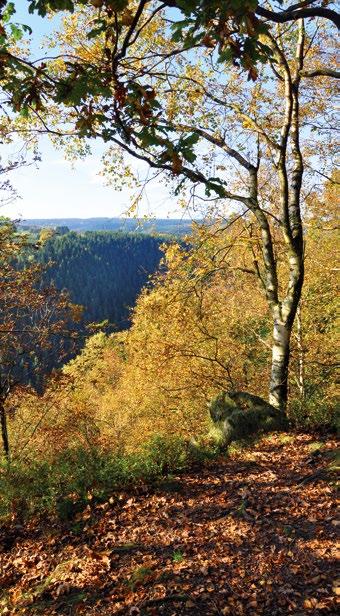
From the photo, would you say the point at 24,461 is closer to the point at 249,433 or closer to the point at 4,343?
the point at 4,343

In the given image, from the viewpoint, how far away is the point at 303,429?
1041 cm

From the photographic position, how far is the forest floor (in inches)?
188

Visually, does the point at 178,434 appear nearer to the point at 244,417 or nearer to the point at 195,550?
the point at 244,417

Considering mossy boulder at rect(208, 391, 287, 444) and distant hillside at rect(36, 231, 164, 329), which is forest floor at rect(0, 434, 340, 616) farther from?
distant hillside at rect(36, 231, 164, 329)

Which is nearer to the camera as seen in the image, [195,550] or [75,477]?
[195,550]

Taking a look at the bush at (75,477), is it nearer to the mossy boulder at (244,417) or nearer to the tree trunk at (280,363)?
the mossy boulder at (244,417)

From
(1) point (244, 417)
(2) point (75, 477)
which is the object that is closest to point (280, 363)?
(1) point (244, 417)

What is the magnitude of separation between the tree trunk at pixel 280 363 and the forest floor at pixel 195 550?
9.43 feet

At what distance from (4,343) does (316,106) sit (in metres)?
10.2

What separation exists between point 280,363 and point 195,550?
638 cm

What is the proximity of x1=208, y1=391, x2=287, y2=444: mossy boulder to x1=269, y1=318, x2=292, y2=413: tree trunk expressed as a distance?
536 millimetres

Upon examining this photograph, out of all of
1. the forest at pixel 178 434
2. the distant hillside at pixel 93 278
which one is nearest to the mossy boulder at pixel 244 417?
the forest at pixel 178 434

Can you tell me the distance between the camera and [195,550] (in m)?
5.80

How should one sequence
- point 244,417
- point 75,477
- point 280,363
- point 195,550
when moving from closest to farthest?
point 195,550 → point 75,477 → point 244,417 → point 280,363
